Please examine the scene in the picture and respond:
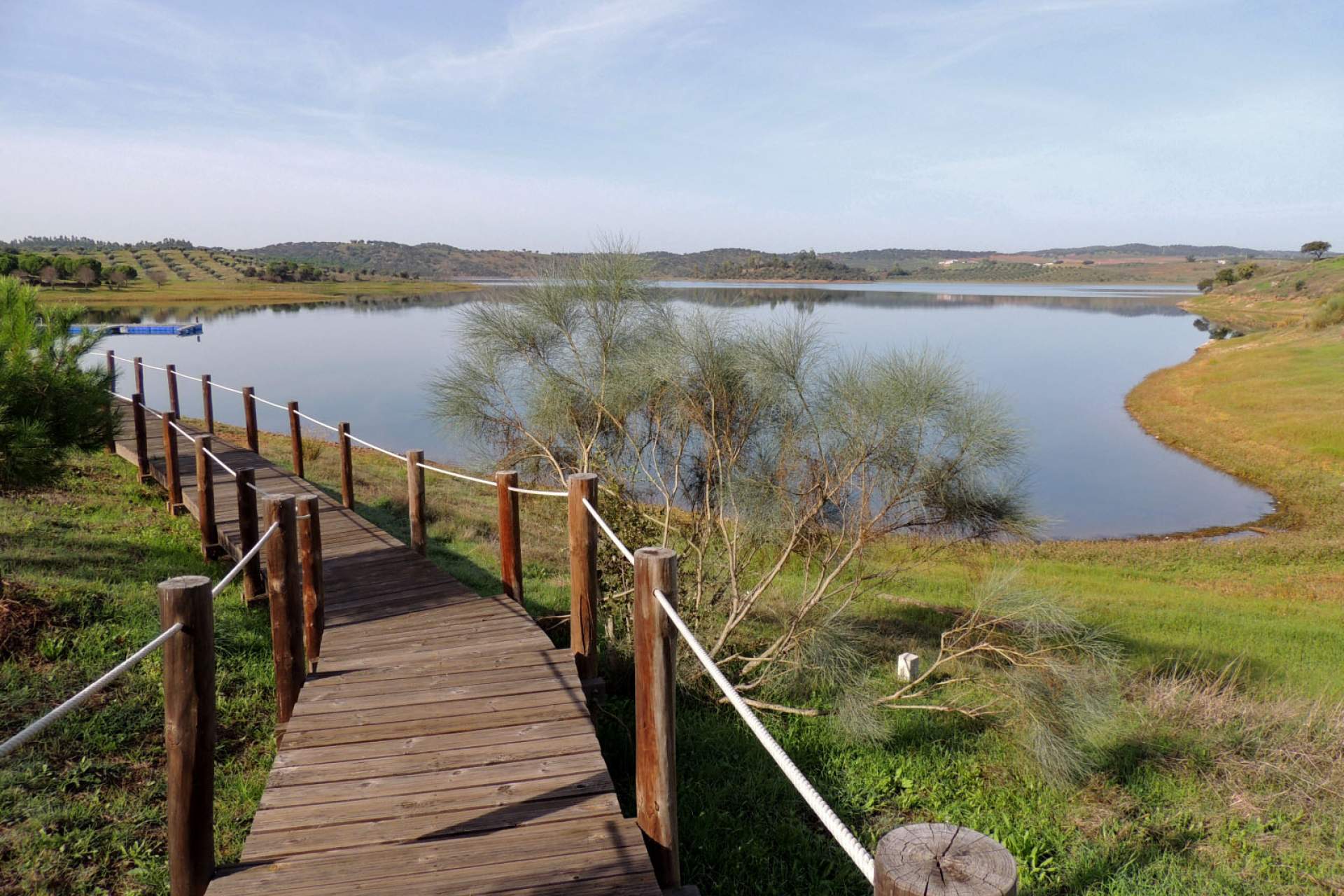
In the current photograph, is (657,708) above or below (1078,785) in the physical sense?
above

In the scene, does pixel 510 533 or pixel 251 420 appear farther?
pixel 251 420

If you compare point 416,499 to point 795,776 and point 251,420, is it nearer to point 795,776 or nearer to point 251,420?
point 795,776

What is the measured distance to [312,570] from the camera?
532 centimetres

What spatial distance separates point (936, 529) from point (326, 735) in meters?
4.59

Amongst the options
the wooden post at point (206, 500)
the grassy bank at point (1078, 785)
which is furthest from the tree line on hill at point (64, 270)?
the grassy bank at point (1078, 785)

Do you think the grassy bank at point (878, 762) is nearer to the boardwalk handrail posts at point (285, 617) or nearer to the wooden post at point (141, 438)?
the boardwalk handrail posts at point (285, 617)

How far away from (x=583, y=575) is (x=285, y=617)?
60.2 inches

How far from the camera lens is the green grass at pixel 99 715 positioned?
3549mm

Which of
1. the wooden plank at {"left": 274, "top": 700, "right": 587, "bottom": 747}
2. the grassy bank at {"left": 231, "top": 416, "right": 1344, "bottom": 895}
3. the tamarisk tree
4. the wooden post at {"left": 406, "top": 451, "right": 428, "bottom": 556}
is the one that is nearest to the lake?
the tamarisk tree

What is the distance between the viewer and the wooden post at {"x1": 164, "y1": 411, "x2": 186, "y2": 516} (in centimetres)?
965

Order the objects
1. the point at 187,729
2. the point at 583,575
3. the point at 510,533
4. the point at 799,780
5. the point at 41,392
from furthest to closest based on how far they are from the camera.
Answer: the point at 41,392
the point at 510,533
the point at 583,575
the point at 187,729
the point at 799,780

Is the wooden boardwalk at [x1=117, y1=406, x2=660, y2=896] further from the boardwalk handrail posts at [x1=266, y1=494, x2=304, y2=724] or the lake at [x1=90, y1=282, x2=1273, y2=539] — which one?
the lake at [x1=90, y1=282, x2=1273, y2=539]

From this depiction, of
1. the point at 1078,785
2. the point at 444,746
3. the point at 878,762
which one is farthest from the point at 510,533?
the point at 1078,785

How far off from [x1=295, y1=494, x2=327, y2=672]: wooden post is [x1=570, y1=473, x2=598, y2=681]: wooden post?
5.36 feet
